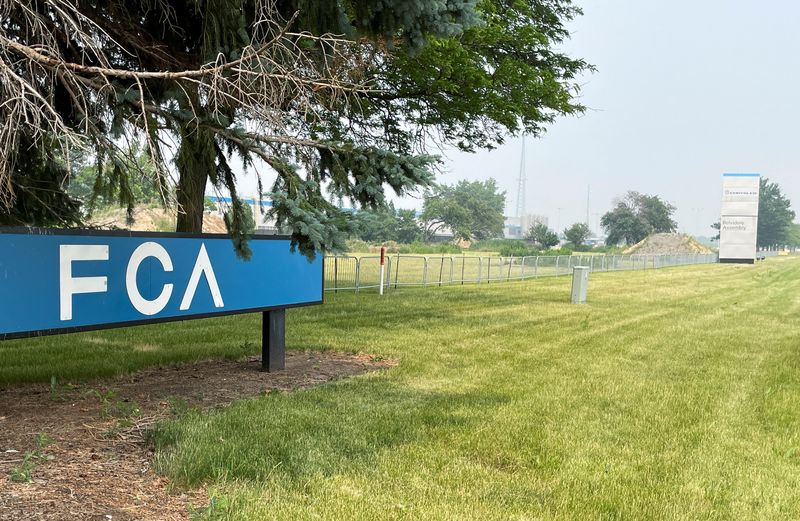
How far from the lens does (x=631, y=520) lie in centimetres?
362

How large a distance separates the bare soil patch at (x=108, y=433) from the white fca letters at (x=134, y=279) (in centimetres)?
81

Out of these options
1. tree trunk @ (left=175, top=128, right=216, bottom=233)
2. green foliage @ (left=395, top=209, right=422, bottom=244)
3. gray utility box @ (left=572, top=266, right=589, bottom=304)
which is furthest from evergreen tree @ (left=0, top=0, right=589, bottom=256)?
green foliage @ (left=395, top=209, right=422, bottom=244)

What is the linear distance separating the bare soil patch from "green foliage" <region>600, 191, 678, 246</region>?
343 ft

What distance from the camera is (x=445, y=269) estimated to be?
973 inches

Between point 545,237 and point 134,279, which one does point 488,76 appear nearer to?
point 134,279

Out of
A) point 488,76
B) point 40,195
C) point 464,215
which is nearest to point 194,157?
point 40,195

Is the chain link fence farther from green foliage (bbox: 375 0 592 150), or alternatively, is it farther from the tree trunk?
the tree trunk

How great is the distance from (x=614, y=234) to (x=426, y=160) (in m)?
107

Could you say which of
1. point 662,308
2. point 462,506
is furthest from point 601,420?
point 662,308

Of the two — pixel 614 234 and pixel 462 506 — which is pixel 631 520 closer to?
pixel 462 506

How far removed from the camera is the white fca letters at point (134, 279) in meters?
4.81

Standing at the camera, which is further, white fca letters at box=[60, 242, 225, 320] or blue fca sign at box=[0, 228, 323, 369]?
white fca letters at box=[60, 242, 225, 320]

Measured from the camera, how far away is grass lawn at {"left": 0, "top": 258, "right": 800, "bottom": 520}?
380 centimetres

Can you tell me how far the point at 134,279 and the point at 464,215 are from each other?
95.8 metres
